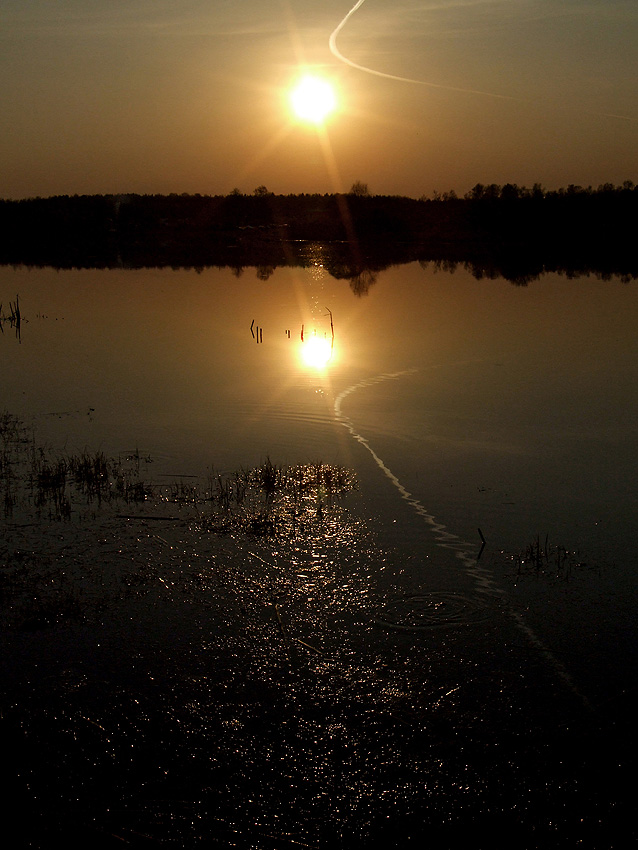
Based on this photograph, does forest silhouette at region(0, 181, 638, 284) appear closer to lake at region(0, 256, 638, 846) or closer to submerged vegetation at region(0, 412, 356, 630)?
lake at region(0, 256, 638, 846)

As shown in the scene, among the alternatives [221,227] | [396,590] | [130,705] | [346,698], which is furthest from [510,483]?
[221,227]

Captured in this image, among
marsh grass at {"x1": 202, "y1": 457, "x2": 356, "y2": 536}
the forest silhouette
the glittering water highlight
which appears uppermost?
the forest silhouette

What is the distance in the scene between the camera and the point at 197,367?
16.8 m

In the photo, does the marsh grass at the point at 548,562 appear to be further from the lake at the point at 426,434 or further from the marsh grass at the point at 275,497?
the marsh grass at the point at 275,497

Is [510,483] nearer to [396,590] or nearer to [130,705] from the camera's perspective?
[396,590]

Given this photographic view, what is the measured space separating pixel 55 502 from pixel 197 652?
3.43 metres

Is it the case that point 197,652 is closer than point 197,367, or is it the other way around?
point 197,652

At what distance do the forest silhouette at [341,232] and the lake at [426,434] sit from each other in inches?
549

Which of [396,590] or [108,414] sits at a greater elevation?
[108,414]

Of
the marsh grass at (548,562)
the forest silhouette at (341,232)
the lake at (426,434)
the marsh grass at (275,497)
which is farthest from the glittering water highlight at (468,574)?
the forest silhouette at (341,232)

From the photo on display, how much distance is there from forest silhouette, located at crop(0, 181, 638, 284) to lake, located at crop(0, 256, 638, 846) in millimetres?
13953

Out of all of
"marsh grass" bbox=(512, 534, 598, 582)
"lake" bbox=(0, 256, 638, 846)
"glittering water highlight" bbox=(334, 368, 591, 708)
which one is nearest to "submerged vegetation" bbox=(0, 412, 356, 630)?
"lake" bbox=(0, 256, 638, 846)

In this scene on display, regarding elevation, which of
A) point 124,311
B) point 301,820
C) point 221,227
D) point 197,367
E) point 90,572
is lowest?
point 301,820

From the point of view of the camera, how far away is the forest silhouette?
48.3m
